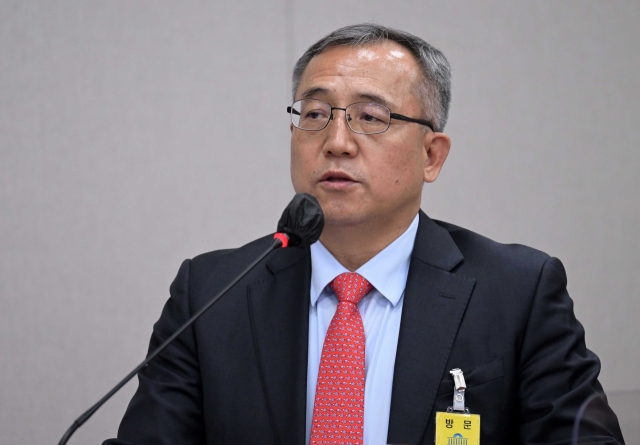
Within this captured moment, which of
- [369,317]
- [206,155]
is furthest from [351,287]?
[206,155]

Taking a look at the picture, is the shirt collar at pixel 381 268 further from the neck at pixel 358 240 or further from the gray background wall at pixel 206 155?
the gray background wall at pixel 206 155

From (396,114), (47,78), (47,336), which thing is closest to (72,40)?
(47,78)

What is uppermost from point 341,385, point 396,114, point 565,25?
point 565,25

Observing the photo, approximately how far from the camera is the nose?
5.42ft

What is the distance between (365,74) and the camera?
1.72m

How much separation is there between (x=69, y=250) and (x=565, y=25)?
2059mm

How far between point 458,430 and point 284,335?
1.50 feet

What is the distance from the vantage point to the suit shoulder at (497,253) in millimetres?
1749

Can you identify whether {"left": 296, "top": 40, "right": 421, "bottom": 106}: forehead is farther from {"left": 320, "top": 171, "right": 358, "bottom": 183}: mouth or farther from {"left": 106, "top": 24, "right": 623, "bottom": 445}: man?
{"left": 320, "top": 171, "right": 358, "bottom": 183}: mouth

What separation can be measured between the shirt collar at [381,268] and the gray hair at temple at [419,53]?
1.06ft

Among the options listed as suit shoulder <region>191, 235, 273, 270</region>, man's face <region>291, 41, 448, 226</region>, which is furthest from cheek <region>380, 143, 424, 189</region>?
suit shoulder <region>191, 235, 273, 270</region>

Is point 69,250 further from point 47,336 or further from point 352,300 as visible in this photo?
point 352,300

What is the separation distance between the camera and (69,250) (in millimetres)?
2490

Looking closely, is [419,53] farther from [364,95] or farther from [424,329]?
[424,329]
